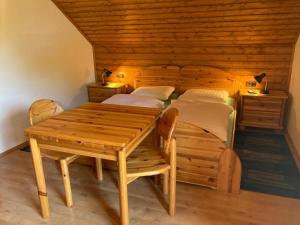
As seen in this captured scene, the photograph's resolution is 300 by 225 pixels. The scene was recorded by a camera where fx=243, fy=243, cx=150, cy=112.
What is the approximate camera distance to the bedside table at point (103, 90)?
4115mm

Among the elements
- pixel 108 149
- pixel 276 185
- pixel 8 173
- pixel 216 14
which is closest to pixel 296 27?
pixel 216 14

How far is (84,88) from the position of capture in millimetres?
4387

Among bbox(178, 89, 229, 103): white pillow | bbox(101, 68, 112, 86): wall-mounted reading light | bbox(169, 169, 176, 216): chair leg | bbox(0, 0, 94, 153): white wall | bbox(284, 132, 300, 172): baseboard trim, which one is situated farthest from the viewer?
bbox(101, 68, 112, 86): wall-mounted reading light

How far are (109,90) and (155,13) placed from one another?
1.50m

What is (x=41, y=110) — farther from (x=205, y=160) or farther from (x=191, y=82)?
(x=191, y=82)

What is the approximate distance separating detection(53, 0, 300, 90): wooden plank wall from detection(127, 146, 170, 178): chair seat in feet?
6.56

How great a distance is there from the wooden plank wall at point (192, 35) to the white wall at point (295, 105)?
7.2 inches

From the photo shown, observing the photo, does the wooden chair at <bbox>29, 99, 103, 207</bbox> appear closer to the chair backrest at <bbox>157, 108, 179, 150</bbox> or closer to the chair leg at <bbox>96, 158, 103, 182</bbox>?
the chair leg at <bbox>96, 158, 103, 182</bbox>

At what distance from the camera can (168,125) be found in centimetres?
172

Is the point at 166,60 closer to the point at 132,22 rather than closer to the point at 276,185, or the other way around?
the point at 132,22

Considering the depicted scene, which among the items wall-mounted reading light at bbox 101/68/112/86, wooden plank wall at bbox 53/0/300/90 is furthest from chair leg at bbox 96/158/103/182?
wall-mounted reading light at bbox 101/68/112/86

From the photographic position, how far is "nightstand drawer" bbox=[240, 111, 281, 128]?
11.1ft

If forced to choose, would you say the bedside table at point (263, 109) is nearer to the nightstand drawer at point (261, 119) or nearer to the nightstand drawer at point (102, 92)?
the nightstand drawer at point (261, 119)

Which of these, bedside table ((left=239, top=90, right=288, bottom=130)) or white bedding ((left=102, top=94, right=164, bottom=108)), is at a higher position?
white bedding ((left=102, top=94, right=164, bottom=108))
